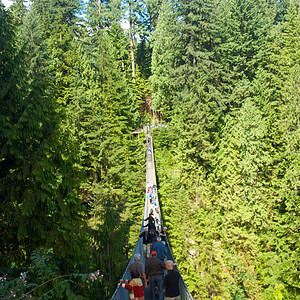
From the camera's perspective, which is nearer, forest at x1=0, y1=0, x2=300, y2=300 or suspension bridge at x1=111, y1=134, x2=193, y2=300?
suspension bridge at x1=111, y1=134, x2=193, y2=300

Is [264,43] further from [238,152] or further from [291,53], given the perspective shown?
[238,152]

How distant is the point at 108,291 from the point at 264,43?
25.7 meters

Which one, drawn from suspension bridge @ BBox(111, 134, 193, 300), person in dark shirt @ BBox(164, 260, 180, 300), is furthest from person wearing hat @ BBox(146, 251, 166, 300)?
person in dark shirt @ BBox(164, 260, 180, 300)

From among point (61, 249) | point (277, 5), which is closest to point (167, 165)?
point (61, 249)

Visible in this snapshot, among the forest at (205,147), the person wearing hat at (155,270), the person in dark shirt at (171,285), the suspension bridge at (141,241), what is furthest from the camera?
the forest at (205,147)

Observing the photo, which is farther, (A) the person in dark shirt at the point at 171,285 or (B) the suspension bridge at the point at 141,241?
(B) the suspension bridge at the point at 141,241

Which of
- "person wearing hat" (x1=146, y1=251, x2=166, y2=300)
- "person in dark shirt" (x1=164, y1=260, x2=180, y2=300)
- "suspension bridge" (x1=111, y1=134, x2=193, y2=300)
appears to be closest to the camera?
"person in dark shirt" (x1=164, y1=260, x2=180, y2=300)

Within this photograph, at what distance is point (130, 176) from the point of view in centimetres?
2492

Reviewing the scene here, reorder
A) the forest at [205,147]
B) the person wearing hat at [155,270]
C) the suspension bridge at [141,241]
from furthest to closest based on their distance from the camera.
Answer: the forest at [205,147]
the person wearing hat at [155,270]
the suspension bridge at [141,241]

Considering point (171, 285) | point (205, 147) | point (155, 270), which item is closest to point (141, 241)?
point (155, 270)

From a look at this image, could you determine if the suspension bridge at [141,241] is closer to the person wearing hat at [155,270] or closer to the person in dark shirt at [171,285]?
the person in dark shirt at [171,285]

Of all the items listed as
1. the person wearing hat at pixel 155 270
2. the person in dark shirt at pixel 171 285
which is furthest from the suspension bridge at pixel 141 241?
the person wearing hat at pixel 155 270

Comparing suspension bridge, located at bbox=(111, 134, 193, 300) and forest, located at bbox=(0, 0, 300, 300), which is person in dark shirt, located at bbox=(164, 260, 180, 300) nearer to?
suspension bridge, located at bbox=(111, 134, 193, 300)

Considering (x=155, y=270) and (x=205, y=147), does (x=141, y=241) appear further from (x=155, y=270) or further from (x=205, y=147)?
(x=205, y=147)
